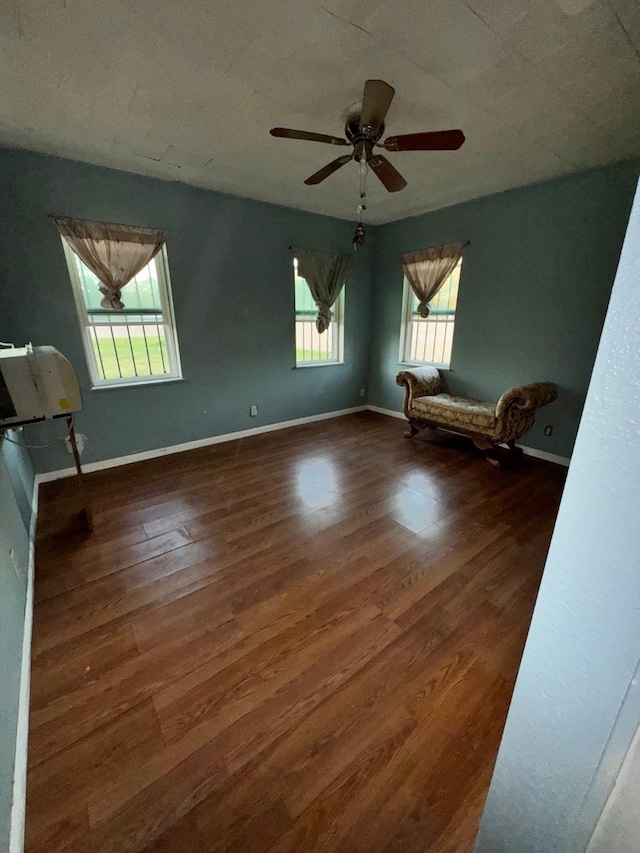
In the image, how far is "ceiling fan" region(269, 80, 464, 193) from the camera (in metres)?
1.58

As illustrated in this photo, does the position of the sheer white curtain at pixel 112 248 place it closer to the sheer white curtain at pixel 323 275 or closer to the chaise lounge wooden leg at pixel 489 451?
the sheer white curtain at pixel 323 275

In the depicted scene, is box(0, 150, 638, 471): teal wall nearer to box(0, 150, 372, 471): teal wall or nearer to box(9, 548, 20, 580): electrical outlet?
box(0, 150, 372, 471): teal wall

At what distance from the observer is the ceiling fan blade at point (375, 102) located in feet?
4.95

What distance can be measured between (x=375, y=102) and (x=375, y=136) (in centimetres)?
20

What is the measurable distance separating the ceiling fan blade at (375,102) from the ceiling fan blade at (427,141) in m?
0.11

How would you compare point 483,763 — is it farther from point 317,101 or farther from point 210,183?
point 210,183

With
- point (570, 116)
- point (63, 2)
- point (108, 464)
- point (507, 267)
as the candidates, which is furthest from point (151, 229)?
point (507, 267)

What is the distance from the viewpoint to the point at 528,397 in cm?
286

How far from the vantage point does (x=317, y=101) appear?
1878mm

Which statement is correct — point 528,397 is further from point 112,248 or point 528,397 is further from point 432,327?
point 112,248

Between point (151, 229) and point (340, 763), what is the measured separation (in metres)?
3.72

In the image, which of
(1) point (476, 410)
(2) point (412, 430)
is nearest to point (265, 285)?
(2) point (412, 430)

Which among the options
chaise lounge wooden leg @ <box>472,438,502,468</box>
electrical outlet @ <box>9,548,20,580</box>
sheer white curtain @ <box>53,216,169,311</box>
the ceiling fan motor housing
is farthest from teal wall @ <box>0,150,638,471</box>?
the ceiling fan motor housing

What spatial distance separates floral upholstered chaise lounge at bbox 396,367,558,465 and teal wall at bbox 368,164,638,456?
0.25 m
